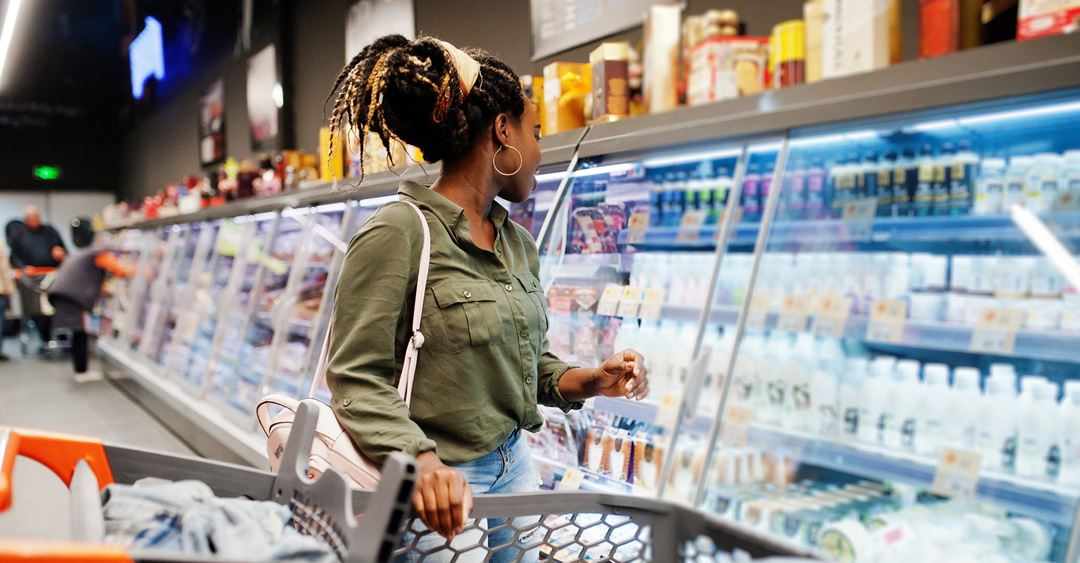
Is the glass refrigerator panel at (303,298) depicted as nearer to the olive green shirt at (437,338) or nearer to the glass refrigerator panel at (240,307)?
the glass refrigerator panel at (240,307)

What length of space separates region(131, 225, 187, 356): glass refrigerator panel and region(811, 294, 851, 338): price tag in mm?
7017

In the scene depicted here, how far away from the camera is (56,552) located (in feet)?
2.29

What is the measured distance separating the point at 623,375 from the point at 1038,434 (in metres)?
1.18

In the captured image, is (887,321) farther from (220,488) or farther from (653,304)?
(220,488)

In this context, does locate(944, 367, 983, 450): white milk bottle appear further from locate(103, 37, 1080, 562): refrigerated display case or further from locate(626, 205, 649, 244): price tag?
locate(626, 205, 649, 244): price tag

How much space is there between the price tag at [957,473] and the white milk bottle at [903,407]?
0.23m

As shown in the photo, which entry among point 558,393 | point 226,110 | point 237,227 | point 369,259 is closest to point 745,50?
point 558,393

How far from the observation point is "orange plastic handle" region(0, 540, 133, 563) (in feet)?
2.27

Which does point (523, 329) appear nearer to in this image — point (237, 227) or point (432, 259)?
point (432, 259)

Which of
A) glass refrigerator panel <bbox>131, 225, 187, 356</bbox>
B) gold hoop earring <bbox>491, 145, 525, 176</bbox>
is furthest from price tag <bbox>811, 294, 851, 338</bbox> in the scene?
glass refrigerator panel <bbox>131, 225, 187, 356</bbox>

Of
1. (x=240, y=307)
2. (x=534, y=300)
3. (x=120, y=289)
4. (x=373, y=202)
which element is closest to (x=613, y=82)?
(x=534, y=300)

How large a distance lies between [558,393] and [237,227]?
17.4ft

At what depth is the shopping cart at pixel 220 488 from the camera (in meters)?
0.74

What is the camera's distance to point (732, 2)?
118 inches
